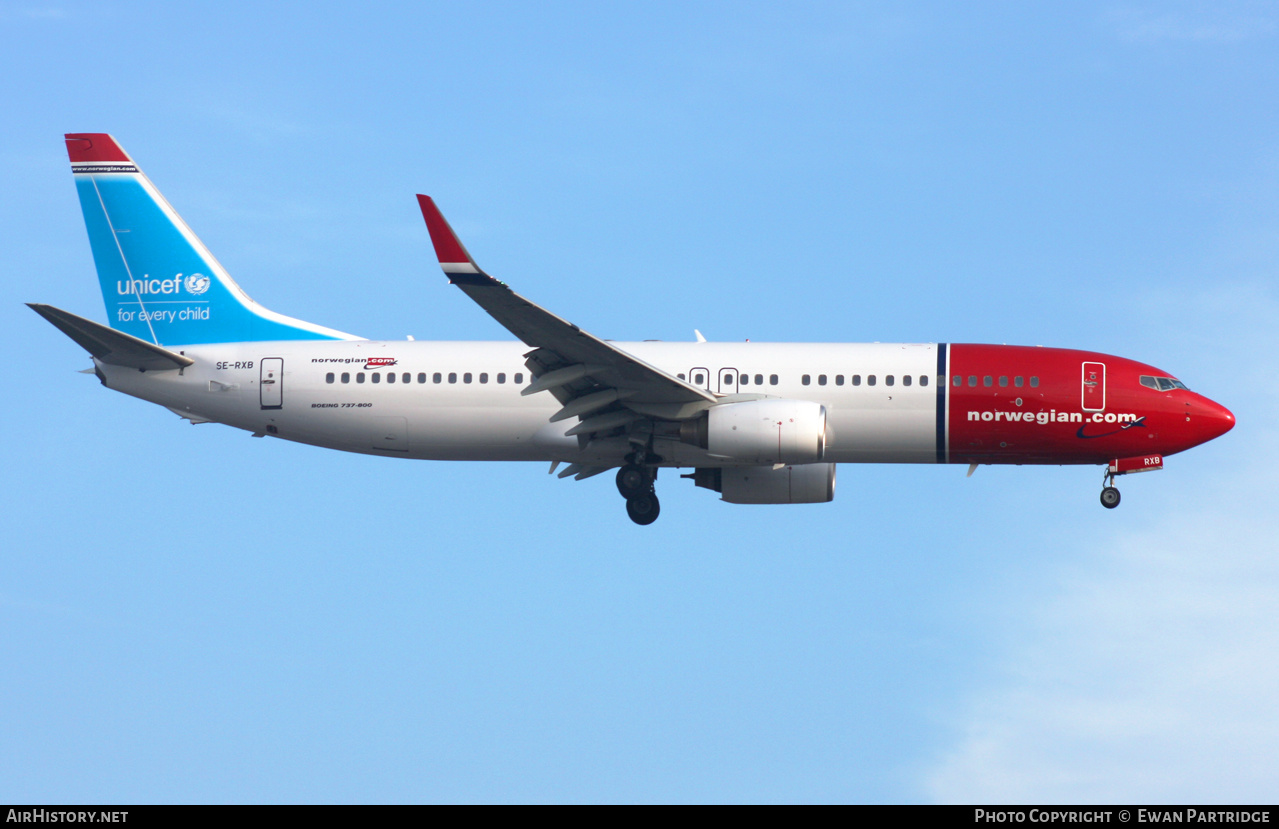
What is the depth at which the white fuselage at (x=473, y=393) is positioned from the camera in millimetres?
29219

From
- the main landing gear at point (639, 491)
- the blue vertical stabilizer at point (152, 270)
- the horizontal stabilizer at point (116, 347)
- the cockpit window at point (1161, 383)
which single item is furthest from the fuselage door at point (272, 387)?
the cockpit window at point (1161, 383)

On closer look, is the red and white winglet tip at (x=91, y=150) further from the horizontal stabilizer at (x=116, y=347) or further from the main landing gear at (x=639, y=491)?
the main landing gear at (x=639, y=491)

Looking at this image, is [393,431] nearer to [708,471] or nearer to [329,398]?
[329,398]

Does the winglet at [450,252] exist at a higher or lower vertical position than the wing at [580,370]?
higher

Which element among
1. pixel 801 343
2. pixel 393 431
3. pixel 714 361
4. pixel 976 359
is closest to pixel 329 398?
pixel 393 431

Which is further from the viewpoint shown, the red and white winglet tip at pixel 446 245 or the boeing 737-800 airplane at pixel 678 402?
the boeing 737-800 airplane at pixel 678 402

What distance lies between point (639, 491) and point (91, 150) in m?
16.7

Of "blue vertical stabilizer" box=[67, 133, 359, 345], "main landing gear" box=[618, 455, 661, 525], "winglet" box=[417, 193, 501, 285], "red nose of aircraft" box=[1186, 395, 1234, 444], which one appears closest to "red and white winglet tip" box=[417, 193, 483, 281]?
"winglet" box=[417, 193, 501, 285]

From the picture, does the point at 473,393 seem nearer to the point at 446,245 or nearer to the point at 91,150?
the point at 446,245

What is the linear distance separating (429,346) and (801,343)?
8.64 metres

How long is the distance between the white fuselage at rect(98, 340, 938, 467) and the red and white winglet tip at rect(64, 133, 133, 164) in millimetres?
5953

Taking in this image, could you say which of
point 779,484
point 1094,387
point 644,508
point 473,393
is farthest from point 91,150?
point 1094,387

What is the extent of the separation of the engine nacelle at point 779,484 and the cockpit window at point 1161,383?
7.21m

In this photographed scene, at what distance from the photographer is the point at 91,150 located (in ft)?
110
